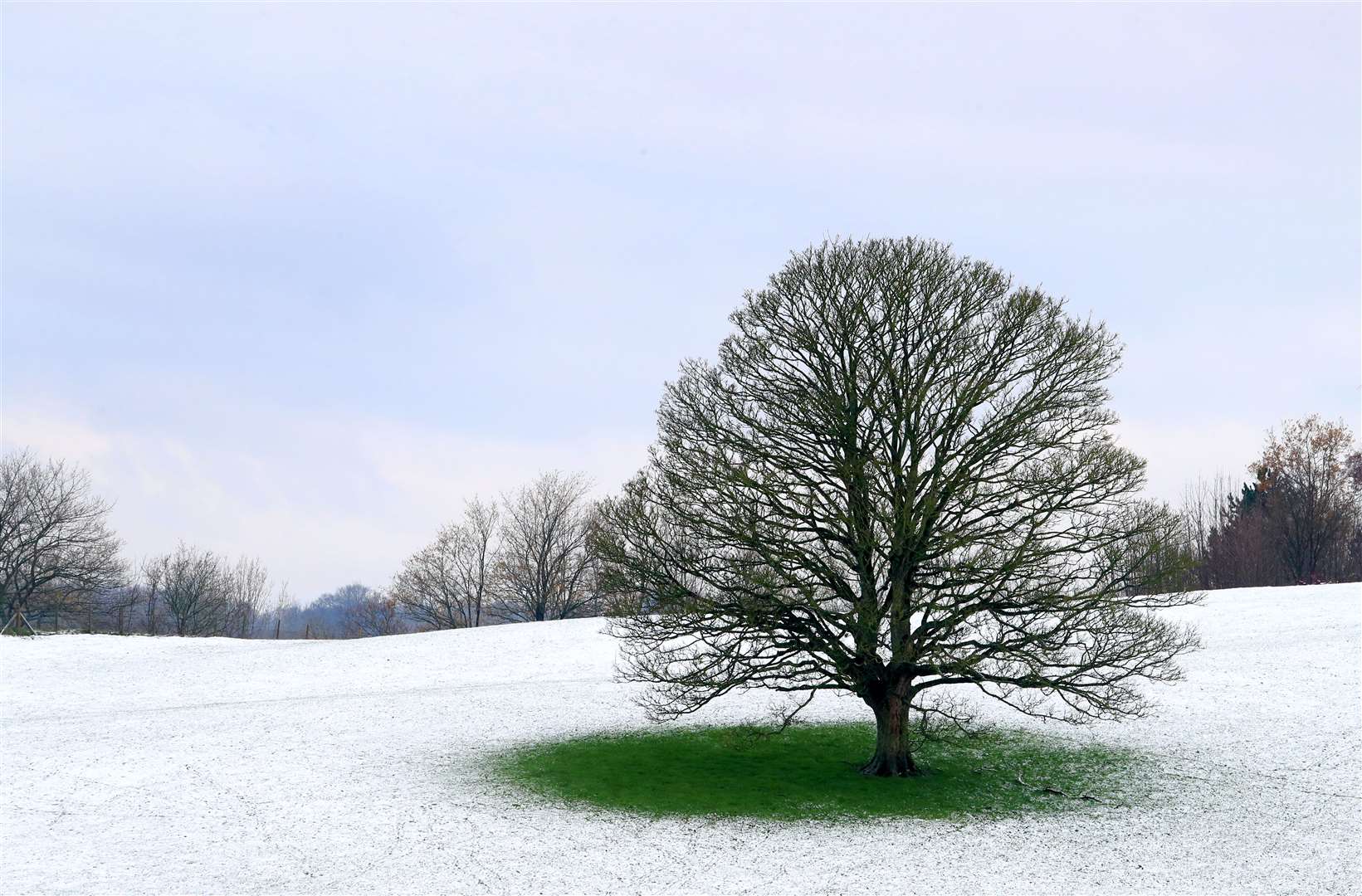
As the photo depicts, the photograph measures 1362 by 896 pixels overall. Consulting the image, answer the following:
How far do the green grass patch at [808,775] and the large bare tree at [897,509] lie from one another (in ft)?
5.21

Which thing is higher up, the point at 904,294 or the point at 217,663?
the point at 904,294

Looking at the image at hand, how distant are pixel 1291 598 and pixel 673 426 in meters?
34.2

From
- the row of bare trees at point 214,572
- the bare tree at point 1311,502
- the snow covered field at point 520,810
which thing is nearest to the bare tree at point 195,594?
the row of bare trees at point 214,572

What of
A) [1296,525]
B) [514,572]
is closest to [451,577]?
[514,572]

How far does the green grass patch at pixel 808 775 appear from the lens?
19516mm

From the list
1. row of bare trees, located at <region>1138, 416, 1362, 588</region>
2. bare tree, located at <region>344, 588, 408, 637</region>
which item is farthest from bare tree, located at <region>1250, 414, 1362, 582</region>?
bare tree, located at <region>344, 588, 408, 637</region>

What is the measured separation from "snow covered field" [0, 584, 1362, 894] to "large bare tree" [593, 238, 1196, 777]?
309 centimetres

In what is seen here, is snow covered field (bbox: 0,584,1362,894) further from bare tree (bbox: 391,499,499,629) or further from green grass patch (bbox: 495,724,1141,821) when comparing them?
bare tree (bbox: 391,499,499,629)

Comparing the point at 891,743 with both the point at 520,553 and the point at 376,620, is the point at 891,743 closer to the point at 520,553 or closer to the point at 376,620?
the point at 520,553

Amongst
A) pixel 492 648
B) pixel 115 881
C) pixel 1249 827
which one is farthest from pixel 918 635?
pixel 492 648

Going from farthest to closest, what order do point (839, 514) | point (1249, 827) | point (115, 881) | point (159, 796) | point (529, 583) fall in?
1. point (529, 583)
2. point (159, 796)
3. point (839, 514)
4. point (1249, 827)
5. point (115, 881)

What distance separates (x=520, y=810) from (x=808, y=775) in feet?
21.3

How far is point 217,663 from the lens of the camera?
40188 millimetres

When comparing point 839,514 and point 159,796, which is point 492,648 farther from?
point 839,514
